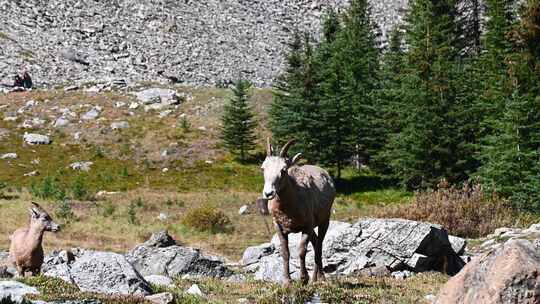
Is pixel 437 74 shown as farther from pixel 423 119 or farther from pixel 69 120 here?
pixel 69 120

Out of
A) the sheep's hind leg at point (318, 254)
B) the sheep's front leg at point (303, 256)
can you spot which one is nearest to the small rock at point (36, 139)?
the sheep's hind leg at point (318, 254)

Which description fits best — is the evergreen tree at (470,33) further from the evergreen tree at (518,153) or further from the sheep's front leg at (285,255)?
the sheep's front leg at (285,255)

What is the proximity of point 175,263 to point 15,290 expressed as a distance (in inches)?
330

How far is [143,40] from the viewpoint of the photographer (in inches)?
2788

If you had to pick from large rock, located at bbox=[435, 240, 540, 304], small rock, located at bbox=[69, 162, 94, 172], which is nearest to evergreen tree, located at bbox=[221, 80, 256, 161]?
small rock, located at bbox=[69, 162, 94, 172]

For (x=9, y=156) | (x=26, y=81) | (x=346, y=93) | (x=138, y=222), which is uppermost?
(x=26, y=81)

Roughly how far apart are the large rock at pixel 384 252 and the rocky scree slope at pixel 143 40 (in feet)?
160

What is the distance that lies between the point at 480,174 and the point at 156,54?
136ft

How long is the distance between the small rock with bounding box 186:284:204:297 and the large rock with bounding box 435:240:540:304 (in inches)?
200

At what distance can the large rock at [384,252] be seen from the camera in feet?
56.0

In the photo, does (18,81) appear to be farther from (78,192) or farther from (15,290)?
(15,290)

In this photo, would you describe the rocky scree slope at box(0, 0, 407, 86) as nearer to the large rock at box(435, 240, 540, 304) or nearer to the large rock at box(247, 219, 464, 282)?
the large rock at box(247, 219, 464, 282)

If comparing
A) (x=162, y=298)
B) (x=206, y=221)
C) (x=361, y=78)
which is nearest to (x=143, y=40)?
(x=361, y=78)

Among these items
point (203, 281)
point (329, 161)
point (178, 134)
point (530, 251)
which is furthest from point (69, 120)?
point (530, 251)
